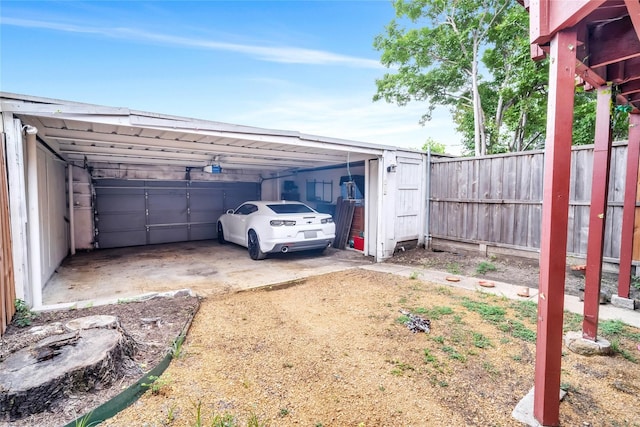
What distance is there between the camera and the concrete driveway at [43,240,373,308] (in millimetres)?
4684

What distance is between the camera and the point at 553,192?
1.79 meters

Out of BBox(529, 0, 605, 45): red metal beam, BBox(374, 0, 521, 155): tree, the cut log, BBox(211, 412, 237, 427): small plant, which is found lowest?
BBox(211, 412, 237, 427): small plant

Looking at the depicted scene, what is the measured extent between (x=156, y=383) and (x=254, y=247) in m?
4.89

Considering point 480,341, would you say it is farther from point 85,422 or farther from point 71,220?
point 71,220

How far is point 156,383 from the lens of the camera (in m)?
2.26

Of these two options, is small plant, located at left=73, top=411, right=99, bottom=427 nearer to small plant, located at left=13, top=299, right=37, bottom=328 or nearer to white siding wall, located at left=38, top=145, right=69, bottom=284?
small plant, located at left=13, top=299, right=37, bottom=328

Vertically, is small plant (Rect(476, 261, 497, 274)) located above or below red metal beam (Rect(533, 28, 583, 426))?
below

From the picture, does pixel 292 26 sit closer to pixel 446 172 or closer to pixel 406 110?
pixel 446 172

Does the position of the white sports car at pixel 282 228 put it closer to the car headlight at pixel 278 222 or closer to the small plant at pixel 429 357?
the car headlight at pixel 278 222

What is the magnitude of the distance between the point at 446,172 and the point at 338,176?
10.5ft

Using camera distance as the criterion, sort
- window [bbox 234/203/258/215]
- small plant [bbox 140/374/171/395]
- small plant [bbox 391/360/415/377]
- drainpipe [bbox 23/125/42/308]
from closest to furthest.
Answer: small plant [bbox 140/374/171/395]
small plant [bbox 391/360/415/377]
drainpipe [bbox 23/125/42/308]
window [bbox 234/203/258/215]

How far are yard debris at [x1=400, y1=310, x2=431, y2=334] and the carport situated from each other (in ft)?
11.5

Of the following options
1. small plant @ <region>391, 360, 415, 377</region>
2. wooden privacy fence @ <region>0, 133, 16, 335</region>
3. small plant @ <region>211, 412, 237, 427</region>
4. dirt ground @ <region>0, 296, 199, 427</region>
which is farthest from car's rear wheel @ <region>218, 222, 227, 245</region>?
small plant @ <region>211, 412, 237, 427</region>

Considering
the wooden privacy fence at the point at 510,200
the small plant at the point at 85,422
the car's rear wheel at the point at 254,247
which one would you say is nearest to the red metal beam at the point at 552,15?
the small plant at the point at 85,422
